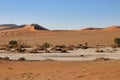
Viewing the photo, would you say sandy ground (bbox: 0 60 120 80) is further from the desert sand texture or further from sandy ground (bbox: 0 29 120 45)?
sandy ground (bbox: 0 29 120 45)

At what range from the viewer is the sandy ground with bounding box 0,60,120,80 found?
20328mm

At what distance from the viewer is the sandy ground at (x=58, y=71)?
20328 mm

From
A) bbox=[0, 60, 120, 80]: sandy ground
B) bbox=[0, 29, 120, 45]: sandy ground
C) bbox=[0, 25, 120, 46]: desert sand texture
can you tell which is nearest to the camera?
bbox=[0, 60, 120, 80]: sandy ground

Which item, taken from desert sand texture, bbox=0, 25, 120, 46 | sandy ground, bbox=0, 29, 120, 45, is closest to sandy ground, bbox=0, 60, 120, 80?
desert sand texture, bbox=0, 25, 120, 46

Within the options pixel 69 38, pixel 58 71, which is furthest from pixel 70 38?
pixel 58 71

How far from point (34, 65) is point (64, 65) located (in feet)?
7.65

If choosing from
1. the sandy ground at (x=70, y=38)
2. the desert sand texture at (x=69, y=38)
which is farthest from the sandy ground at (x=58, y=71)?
the sandy ground at (x=70, y=38)

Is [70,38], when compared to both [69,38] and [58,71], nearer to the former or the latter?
[69,38]

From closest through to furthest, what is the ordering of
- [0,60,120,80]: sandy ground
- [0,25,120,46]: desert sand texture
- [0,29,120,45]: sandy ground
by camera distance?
[0,60,120,80]: sandy ground, [0,29,120,45]: sandy ground, [0,25,120,46]: desert sand texture

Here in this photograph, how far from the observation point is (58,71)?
2322 centimetres

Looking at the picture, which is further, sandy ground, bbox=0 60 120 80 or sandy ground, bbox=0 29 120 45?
sandy ground, bbox=0 29 120 45

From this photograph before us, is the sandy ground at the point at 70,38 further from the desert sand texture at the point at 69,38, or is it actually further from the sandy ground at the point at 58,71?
the sandy ground at the point at 58,71

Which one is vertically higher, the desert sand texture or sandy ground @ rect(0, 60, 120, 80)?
sandy ground @ rect(0, 60, 120, 80)

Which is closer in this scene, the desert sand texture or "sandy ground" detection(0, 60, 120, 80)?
"sandy ground" detection(0, 60, 120, 80)
